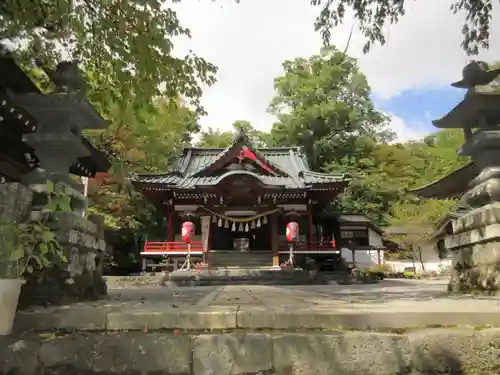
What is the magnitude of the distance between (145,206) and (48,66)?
18558 mm

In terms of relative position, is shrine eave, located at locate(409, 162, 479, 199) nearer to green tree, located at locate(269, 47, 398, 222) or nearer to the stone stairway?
the stone stairway

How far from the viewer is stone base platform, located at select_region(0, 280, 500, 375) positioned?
272cm

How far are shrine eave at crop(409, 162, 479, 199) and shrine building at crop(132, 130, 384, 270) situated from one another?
273 inches

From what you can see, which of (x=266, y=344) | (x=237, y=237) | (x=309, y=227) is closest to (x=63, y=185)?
(x=266, y=344)

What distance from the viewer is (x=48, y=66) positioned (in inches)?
244

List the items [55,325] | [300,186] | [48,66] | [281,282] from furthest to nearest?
[300,186] < [281,282] < [48,66] < [55,325]

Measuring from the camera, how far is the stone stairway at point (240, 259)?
18422mm

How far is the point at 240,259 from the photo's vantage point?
18.7m

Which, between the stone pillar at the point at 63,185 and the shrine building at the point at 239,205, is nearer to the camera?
the stone pillar at the point at 63,185

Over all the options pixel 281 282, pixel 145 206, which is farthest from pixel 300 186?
pixel 145 206

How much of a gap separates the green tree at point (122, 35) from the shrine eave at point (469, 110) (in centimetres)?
348

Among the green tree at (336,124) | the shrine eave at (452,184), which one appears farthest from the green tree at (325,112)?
the shrine eave at (452,184)

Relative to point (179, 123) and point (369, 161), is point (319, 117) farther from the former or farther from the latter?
point (179, 123)

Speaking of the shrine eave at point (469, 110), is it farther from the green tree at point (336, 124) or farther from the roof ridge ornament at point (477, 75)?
the green tree at point (336, 124)
